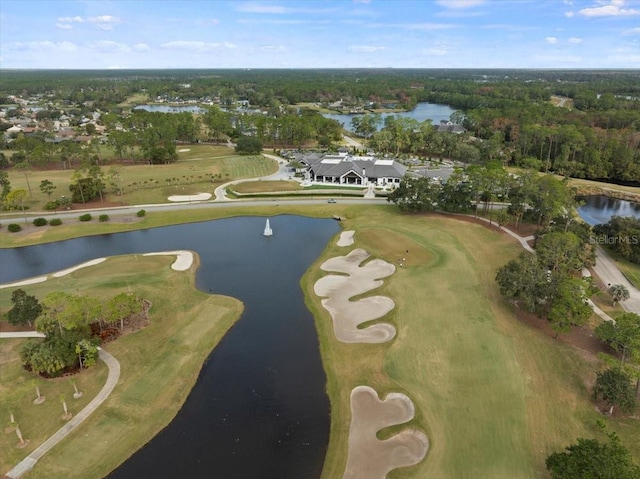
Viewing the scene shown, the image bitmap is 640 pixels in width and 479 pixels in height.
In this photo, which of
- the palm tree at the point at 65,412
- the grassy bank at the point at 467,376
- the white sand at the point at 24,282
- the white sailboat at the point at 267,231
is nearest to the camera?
the grassy bank at the point at 467,376

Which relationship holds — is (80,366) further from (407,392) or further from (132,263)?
(407,392)

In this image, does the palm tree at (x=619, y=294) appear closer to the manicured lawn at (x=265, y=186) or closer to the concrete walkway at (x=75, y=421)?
the concrete walkway at (x=75, y=421)

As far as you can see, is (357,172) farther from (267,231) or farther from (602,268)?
(602,268)

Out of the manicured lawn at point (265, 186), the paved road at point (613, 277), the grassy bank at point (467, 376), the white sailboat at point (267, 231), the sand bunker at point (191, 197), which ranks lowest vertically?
the grassy bank at point (467, 376)

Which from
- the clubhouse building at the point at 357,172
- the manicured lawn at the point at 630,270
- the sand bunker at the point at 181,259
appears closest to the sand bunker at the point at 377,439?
the sand bunker at the point at 181,259

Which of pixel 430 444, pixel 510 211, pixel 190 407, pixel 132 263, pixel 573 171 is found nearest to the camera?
pixel 430 444

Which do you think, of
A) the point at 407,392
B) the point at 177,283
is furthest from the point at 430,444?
the point at 177,283
